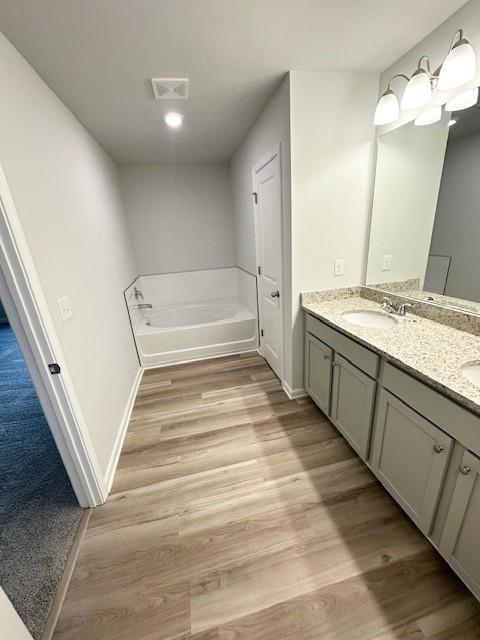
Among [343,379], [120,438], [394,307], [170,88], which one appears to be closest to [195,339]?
[120,438]

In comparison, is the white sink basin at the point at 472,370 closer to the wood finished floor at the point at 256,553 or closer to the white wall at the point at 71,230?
the wood finished floor at the point at 256,553

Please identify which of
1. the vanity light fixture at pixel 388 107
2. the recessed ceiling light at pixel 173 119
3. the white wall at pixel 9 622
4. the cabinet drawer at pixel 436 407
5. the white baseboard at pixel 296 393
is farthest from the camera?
the white baseboard at pixel 296 393

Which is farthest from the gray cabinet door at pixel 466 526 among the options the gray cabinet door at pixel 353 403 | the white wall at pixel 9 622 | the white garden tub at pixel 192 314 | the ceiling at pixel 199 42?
the white garden tub at pixel 192 314

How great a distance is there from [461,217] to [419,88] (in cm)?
71

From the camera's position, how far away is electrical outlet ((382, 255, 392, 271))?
74.5 inches

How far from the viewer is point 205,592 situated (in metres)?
1.08

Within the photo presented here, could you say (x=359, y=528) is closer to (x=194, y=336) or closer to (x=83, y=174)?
(x=194, y=336)

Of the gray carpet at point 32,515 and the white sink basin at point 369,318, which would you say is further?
the white sink basin at point 369,318

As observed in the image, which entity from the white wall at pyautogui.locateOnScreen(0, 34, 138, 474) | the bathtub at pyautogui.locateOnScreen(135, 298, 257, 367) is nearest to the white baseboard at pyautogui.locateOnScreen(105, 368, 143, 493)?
the white wall at pyautogui.locateOnScreen(0, 34, 138, 474)

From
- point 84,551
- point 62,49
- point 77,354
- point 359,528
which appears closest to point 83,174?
point 62,49

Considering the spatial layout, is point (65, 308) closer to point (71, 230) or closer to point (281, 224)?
A: point (71, 230)

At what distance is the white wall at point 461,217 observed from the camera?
1321 millimetres

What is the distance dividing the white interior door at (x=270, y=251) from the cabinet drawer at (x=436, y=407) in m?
1.15

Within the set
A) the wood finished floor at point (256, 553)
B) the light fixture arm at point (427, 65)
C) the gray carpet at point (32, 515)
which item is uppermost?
the light fixture arm at point (427, 65)
